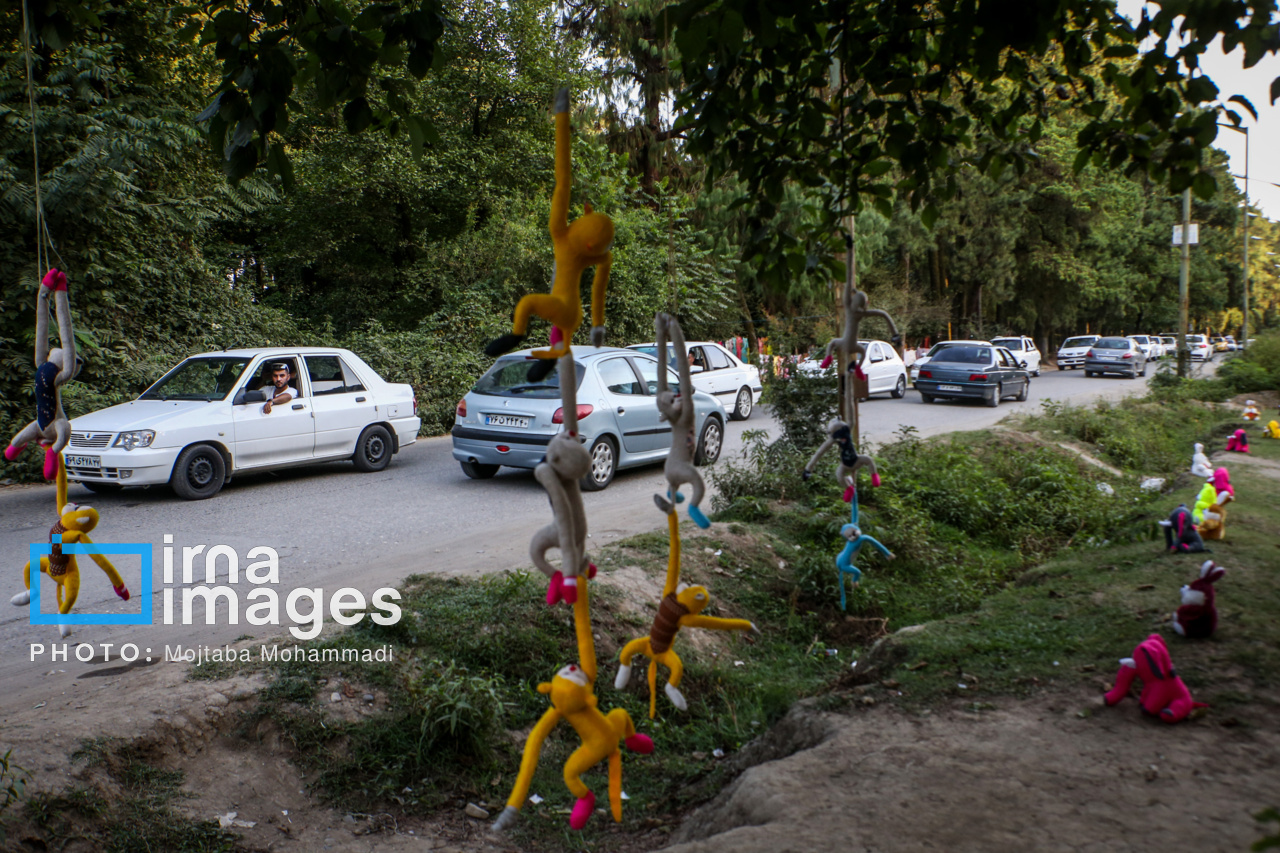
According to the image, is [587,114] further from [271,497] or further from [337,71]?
[337,71]

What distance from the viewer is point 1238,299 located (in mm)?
69062

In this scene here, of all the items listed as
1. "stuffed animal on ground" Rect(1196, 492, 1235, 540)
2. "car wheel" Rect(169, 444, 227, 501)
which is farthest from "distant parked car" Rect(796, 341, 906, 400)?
"car wheel" Rect(169, 444, 227, 501)

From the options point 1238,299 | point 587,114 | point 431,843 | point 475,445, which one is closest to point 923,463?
point 475,445

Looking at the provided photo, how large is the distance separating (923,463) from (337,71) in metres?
8.16

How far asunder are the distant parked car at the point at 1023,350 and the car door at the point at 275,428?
2971cm

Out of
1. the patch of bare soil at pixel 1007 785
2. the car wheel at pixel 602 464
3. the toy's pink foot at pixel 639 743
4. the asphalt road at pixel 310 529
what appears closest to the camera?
the toy's pink foot at pixel 639 743

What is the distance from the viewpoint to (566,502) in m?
1.62

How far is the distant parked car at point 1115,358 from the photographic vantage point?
126ft

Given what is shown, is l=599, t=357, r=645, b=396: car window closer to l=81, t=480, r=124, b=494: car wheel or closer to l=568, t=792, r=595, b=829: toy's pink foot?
l=81, t=480, r=124, b=494: car wheel

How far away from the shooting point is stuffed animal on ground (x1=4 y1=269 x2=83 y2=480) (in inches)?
85.4

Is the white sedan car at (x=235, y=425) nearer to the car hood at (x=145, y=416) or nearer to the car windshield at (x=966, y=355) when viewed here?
the car hood at (x=145, y=416)

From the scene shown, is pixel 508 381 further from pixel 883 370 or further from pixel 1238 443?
pixel 883 370

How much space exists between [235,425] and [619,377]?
4611mm

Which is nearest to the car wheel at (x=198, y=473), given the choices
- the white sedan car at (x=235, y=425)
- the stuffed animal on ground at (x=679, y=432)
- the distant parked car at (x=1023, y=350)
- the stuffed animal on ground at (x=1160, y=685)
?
the white sedan car at (x=235, y=425)
